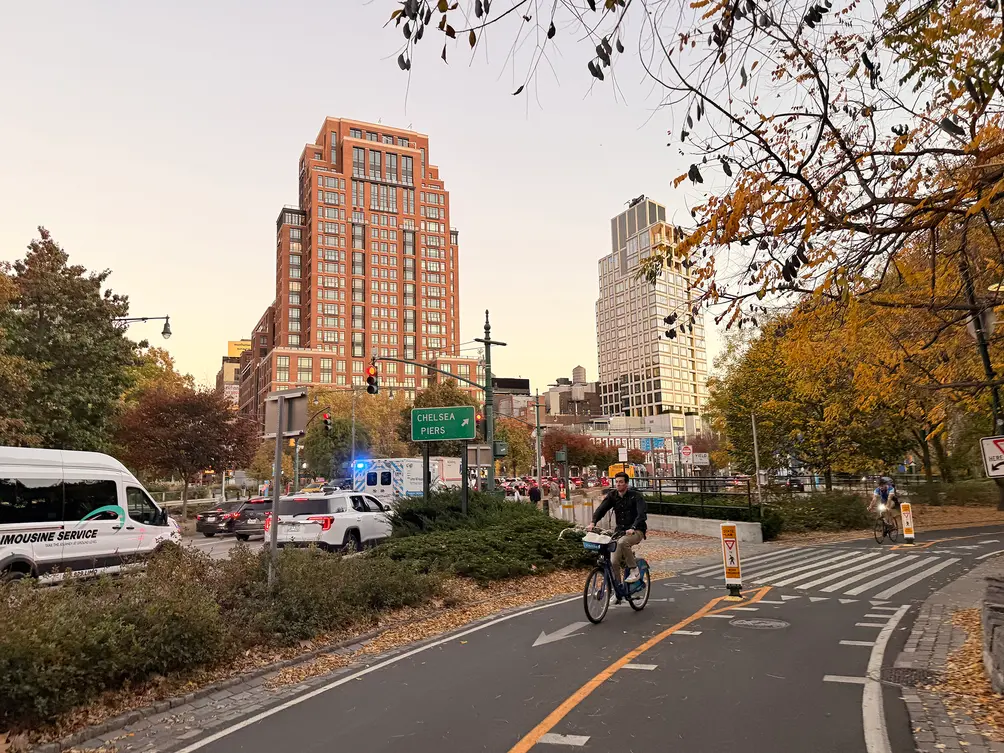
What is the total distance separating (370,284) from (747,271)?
5652 inches

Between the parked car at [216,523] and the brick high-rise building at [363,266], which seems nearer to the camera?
the parked car at [216,523]

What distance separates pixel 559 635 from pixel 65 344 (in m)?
24.8

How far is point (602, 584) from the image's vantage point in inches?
381

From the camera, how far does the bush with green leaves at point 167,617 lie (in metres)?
5.43

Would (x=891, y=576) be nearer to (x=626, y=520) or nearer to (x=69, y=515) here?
(x=626, y=520)

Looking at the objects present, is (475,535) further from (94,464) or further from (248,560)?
(94,464)

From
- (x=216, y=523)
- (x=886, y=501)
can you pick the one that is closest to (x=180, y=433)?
(x=216, y=523)

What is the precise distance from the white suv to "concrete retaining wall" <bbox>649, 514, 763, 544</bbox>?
10.3 m

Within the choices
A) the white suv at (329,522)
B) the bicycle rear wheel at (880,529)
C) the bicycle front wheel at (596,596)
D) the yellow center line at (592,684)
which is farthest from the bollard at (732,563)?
the bicycle rear wheel at (880,529)

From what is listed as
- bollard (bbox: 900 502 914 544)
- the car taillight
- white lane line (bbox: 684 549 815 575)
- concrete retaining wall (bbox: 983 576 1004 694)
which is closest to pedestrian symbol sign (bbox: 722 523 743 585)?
white lane line (bbox: 684 549 815 575)

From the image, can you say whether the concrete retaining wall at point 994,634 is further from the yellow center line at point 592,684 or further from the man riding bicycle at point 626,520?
the man riding bicycle at point 626,520

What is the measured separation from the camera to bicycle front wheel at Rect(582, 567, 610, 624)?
9367 mm

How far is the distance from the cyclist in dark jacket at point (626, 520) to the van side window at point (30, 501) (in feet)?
31.8

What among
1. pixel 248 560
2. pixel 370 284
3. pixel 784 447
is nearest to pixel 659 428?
pixel 370 284
